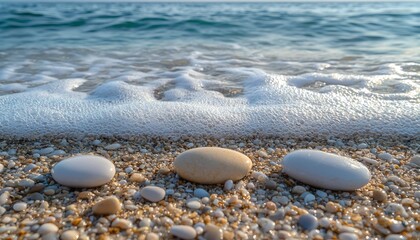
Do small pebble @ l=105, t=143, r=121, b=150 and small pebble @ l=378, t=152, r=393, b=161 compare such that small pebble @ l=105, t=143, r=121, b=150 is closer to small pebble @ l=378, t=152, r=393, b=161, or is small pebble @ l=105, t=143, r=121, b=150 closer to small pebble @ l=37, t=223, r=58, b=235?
small pebble @ l=37, t=223, r=58, b=235

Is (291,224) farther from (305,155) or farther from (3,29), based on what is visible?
(3,29)

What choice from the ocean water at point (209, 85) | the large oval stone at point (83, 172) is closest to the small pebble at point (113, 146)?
the ocean water at point (209, 85)

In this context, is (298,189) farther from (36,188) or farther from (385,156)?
(36,188)

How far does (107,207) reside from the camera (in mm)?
1286

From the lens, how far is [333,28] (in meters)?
7.46

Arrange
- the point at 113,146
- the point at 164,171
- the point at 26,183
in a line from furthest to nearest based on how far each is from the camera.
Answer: the point at 113,146 < the point at 164,171 < the point at 26,183

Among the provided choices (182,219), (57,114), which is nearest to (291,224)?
(182,219)

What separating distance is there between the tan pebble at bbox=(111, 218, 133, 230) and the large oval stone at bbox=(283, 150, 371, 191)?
0.69 meters

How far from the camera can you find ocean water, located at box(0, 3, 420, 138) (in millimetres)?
2168

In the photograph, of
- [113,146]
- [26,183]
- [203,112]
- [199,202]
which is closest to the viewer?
[199,202]

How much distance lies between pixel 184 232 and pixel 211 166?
39 cm

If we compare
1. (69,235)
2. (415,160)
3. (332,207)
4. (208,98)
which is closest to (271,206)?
(332,207)

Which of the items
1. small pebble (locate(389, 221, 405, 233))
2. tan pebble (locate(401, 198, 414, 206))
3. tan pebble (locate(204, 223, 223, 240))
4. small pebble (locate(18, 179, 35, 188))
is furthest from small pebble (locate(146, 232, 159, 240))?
tan pebble (locate(401, 198, 414, 206))

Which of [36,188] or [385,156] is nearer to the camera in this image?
[36,188]
